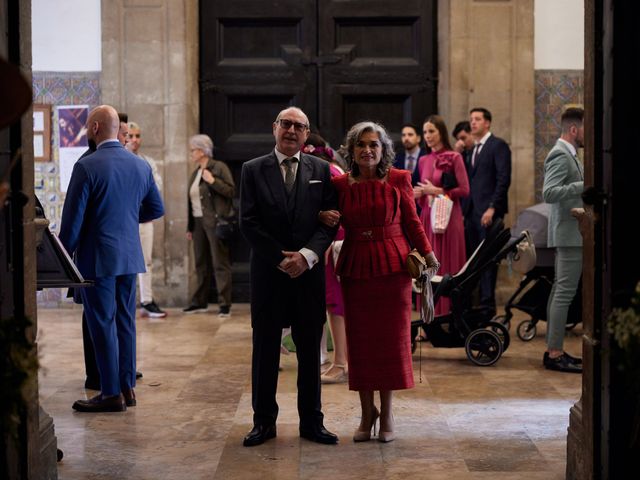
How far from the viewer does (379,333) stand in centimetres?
577

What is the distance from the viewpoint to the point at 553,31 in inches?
436

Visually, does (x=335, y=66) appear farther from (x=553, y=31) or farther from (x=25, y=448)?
(x=25, y=448)

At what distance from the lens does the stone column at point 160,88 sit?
11.0 meters

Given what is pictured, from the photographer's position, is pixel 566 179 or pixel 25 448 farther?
pixel 566 179

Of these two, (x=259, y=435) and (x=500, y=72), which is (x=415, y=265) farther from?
(x=500, y=72)

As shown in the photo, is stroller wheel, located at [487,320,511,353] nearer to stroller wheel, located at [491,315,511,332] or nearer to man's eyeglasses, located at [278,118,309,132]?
stroller wheel, located at [491,315,511,332]

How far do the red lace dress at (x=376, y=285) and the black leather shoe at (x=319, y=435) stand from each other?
0.29 meters

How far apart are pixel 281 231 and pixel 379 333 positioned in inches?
28.5

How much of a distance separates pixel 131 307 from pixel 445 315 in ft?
7.99

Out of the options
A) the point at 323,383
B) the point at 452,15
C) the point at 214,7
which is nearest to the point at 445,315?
the point at 323,383

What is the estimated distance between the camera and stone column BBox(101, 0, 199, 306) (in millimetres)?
10984

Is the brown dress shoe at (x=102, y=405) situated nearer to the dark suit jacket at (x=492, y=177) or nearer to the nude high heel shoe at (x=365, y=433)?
the nude high heel shoe at (x=365, y=433)

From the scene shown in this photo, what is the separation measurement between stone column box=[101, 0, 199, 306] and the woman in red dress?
17.7 feet

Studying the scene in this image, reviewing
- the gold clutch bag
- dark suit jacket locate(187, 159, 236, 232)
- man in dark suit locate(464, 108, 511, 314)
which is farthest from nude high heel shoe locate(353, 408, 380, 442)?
dark suit jacket locate(187, 159, 236, 232)
